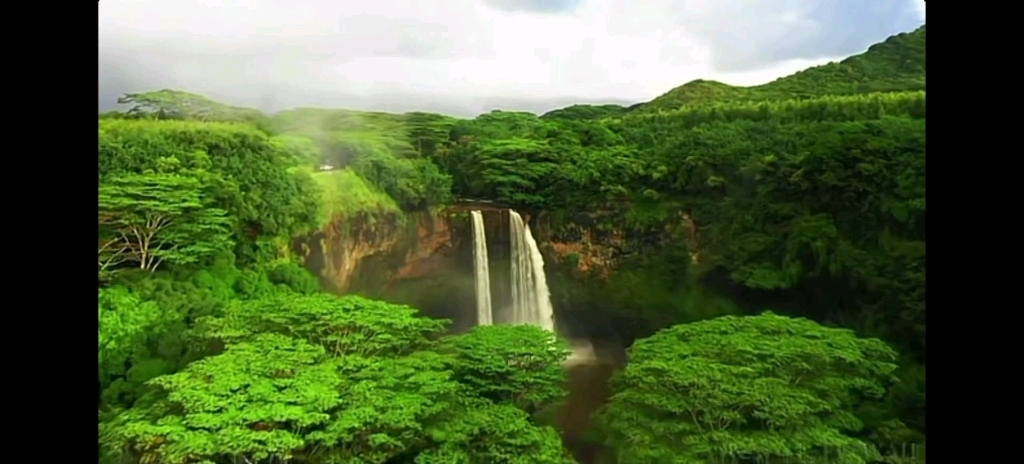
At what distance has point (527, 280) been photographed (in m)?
2.53

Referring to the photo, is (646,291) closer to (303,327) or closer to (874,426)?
(874,426)

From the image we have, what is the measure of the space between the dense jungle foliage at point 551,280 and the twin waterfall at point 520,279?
6 centimetres

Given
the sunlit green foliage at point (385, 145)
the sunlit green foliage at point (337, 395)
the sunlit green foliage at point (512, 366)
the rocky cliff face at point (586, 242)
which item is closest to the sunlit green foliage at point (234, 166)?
the sunlit green foliage at point (385, 145)

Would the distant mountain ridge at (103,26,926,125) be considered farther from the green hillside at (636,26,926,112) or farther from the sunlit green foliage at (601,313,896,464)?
the sunlit green foliage at (601,313,896,464)

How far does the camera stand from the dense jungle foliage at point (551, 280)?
223cm

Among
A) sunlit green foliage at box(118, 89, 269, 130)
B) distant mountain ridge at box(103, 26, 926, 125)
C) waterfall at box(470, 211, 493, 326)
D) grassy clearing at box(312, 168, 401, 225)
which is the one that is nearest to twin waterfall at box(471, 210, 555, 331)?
waterfall at box(470, 211, 493, 326)

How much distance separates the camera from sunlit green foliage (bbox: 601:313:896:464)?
2.24 m

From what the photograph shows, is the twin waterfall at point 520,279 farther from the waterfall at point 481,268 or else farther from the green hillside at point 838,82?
the green hillside at point 838,82

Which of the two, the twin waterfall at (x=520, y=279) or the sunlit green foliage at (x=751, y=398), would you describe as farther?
the twin waterfall at (x=520, y=279)

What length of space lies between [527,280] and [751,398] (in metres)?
0.84

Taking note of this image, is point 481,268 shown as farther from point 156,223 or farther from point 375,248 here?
point 156,223

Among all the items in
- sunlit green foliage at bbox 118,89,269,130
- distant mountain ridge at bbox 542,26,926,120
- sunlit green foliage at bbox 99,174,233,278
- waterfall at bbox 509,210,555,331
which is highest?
distant mountain ridge at bbox 542,26,926,120
